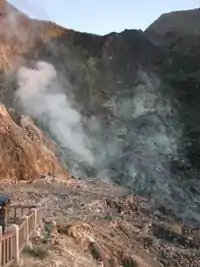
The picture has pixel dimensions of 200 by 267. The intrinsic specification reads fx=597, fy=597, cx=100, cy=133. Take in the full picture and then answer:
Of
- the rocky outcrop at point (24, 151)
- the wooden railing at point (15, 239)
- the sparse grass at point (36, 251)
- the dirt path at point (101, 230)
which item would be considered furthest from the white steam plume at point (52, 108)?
the sparse grass at point (36, 251)

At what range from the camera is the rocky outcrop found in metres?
27.7

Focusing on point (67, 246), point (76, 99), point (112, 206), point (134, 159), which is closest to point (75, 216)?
point (112, 206)

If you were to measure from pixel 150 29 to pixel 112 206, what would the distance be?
43580 mm

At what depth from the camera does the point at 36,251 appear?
42.8ft

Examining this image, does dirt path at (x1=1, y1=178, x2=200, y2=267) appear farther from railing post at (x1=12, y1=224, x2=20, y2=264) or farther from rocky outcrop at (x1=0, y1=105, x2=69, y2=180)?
rocky outcrop at (x1=0, y1=105, x2=69, y2=180)

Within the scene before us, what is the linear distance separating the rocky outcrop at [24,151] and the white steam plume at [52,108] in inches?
78.7

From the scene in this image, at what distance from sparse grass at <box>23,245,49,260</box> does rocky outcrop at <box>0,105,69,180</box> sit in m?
13.9

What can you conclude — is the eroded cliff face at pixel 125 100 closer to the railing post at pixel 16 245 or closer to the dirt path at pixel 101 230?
the dirt path at pixel 101 230

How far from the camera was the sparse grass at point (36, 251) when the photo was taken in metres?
12.9

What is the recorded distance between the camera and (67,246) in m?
15.4

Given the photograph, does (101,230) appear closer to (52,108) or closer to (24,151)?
(24,151)

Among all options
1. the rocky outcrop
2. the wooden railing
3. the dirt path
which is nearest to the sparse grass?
the dirt path

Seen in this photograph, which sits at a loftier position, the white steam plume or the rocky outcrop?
the white steam plume

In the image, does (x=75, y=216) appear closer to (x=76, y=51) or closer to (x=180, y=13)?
(x=76, y=51)
